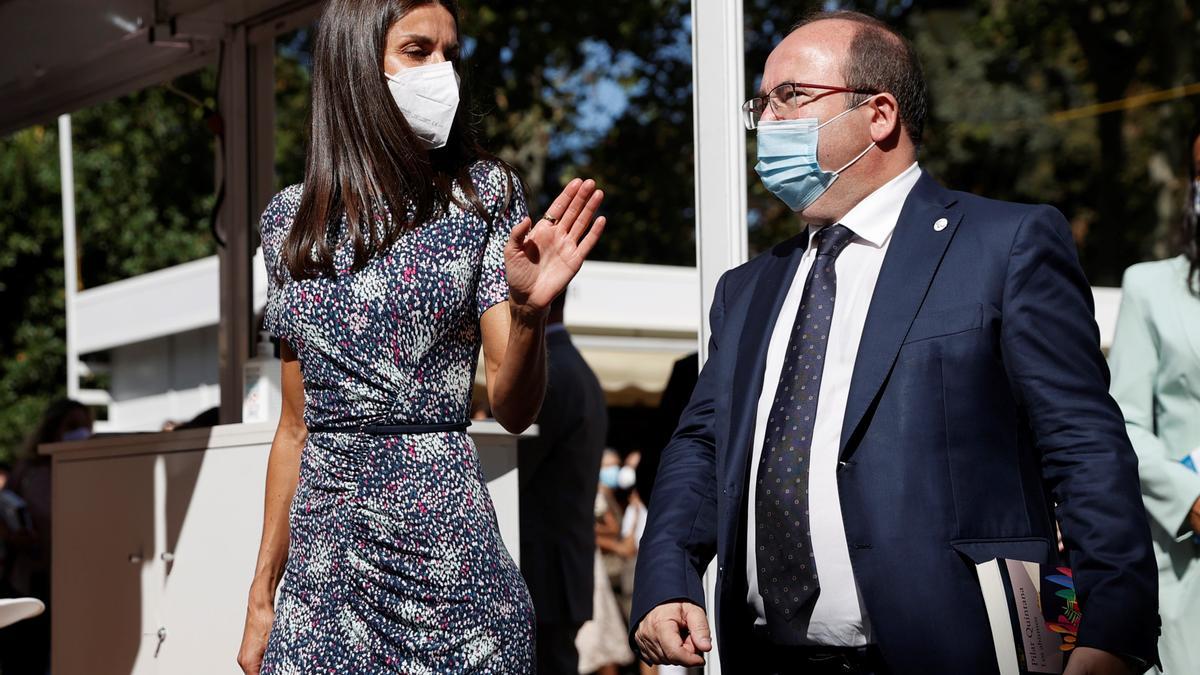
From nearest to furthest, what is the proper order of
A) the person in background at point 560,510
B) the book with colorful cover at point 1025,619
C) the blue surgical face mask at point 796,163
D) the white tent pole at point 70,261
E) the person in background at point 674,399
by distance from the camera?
the book with colorful cover at point 1025,619
the blue surgical face mask at point 796,163
the person in background at point 674,399
the person in background at point 560,510
the white tent pole at point 70,261

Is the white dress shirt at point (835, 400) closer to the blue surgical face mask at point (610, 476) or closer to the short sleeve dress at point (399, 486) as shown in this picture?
the short sleeve dress at point (399, 486)

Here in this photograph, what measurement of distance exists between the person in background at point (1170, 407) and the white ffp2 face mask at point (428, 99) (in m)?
1.98

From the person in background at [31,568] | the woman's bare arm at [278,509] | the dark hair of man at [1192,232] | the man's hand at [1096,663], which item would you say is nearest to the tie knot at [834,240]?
the man's hand at [1096,663]

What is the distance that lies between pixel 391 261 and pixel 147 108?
2520cm

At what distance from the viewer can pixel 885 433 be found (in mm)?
2598

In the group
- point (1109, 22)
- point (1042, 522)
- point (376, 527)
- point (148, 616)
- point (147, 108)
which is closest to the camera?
point (1042, 522)

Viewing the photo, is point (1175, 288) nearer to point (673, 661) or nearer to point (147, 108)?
point (673, 661)

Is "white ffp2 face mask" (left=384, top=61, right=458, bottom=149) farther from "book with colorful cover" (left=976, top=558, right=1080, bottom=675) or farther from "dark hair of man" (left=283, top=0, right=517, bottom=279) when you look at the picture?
"book with colorful cover" (left=976, top=558, right=1080, bottom=675)

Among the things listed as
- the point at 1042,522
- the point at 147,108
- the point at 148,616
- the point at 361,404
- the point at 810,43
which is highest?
the point at 147,108

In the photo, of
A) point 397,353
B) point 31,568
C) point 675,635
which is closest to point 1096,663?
point 675,635

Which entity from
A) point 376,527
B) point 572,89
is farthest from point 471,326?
point 572,89

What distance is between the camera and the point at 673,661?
2.71 metres

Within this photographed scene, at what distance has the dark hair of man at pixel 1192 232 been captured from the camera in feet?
13.2

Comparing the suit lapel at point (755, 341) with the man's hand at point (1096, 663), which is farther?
the suit lapel at point (755, 341)
